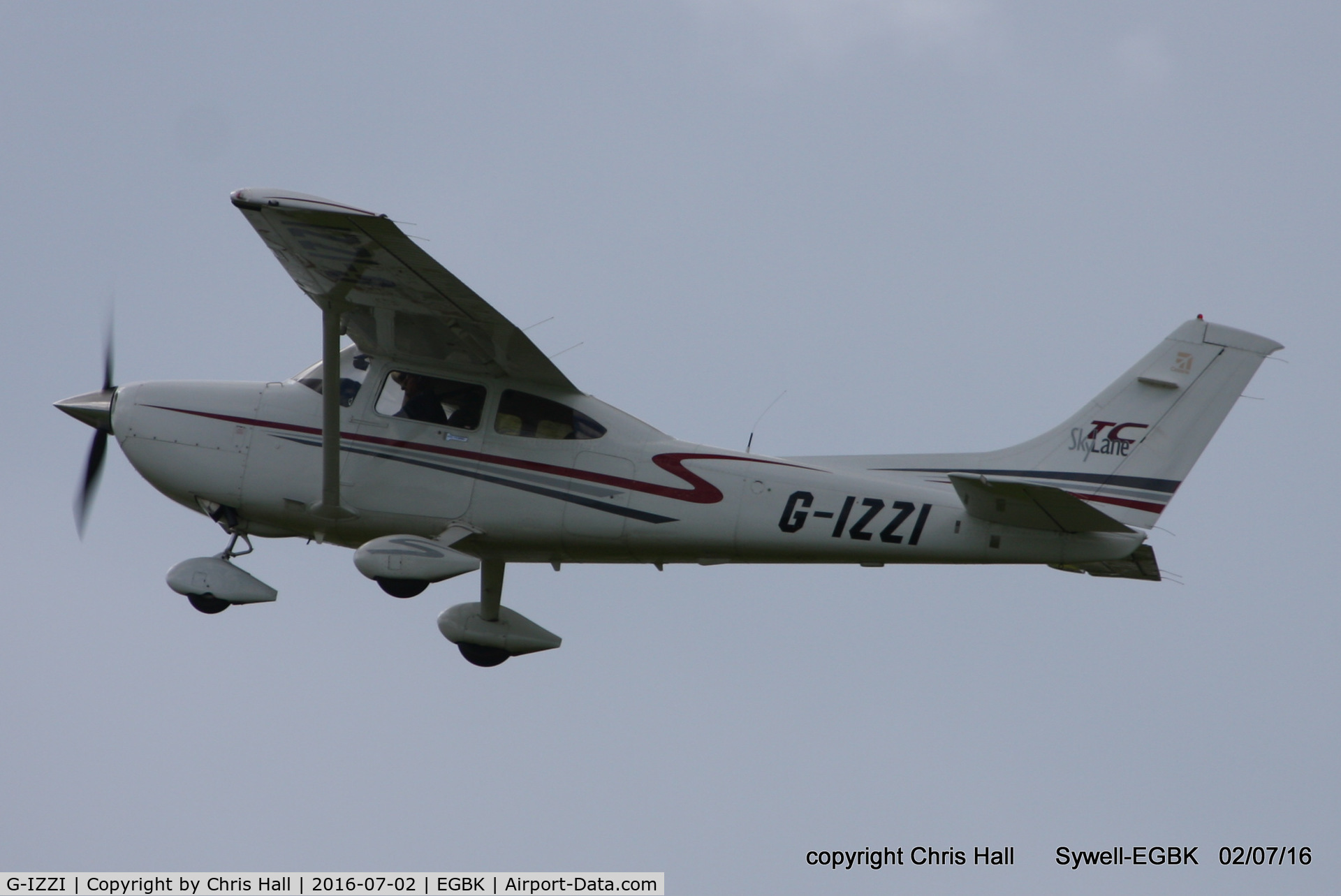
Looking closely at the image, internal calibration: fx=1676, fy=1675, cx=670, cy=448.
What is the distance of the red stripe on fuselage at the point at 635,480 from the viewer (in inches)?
490

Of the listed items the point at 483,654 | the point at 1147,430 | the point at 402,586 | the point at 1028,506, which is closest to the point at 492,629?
the point at 483,654

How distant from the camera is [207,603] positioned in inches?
501

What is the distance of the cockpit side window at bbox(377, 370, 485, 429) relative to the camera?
12.8m

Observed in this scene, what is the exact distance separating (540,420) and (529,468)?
387 mm

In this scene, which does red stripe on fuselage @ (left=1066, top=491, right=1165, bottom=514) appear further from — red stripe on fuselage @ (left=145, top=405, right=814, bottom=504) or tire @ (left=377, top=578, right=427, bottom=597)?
tire @ (left=377, top=578, right=427, bottom=597)

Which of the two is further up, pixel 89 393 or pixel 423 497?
pixel 89 393

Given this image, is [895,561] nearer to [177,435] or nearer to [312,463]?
[312,463]

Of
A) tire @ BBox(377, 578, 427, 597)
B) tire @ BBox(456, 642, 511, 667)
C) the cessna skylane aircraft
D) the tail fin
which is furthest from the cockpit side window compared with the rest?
the tail fin

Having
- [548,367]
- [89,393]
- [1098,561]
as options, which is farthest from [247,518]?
[1098,561]

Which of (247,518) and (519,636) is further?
(519,636)

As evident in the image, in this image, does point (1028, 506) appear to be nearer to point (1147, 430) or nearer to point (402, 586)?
point (1147, 430)

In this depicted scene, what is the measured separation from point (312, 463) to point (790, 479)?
366 cm

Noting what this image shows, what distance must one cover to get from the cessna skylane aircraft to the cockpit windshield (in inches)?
0.7

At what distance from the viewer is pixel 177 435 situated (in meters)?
13.1
